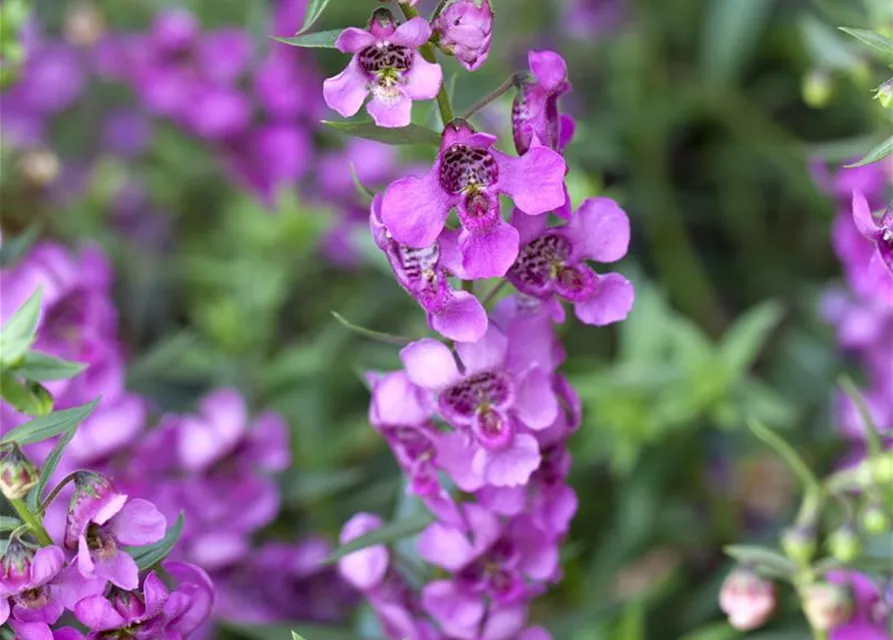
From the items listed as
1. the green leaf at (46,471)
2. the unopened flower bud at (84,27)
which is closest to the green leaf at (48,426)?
the green leaf at (46,471)

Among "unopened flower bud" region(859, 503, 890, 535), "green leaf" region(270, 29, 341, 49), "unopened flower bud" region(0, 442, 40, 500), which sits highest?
"green leaf" region(270, 29, 341, 49)

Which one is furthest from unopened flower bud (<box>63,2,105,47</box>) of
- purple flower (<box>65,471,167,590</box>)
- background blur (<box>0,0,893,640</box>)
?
purple flower (<box>65,471,167,590</box>)

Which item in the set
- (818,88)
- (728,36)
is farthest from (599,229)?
(728,36)

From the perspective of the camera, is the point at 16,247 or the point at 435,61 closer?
the point at 435,61

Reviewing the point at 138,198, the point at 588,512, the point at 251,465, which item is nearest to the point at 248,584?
the point at 251,465

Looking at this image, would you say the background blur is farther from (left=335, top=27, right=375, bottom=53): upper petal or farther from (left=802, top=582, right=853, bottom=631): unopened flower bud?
(left=335, top=27, right=375, bottom=53): upper petal

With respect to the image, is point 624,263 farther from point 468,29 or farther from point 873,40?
point 468,29

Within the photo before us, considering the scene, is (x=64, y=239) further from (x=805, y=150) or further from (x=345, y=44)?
(x=345, y=44)
